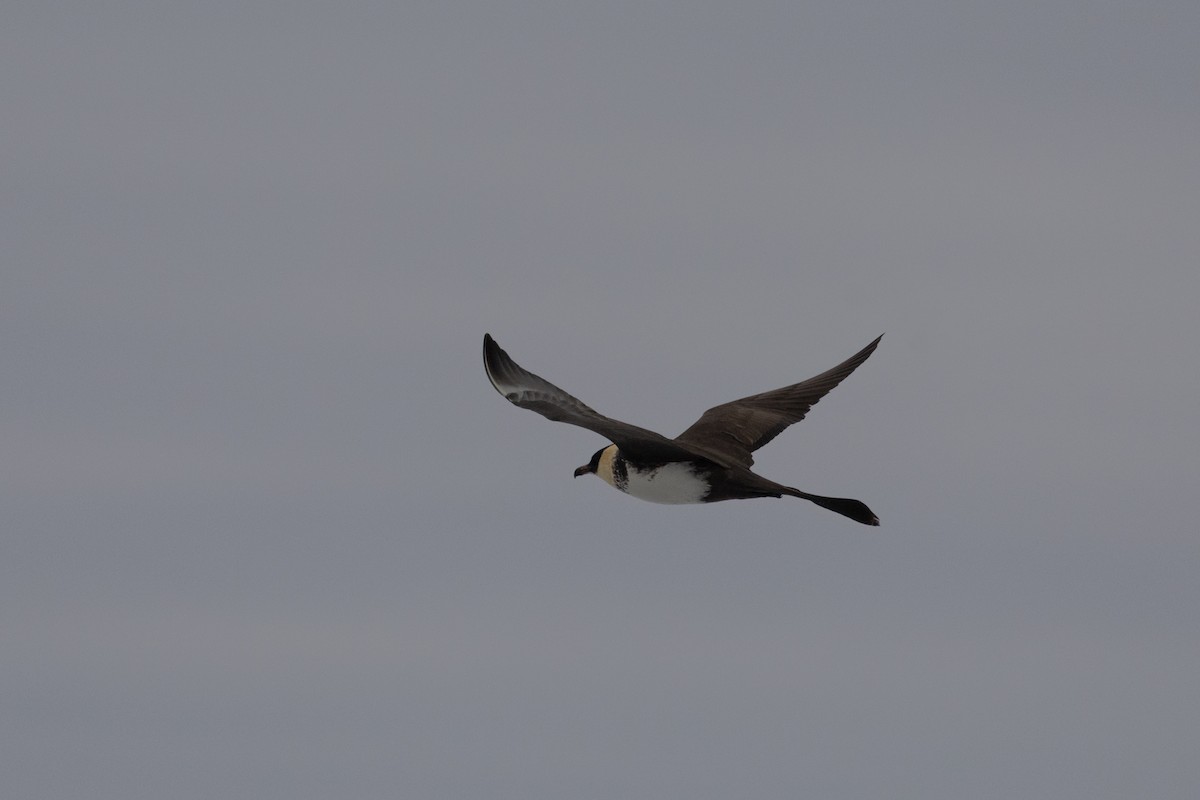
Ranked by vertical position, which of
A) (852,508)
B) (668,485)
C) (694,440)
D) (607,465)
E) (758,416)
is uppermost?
(758,416)

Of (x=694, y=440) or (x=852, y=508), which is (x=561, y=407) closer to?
(x=694, y=440)

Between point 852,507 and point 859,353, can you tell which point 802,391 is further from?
point 852,507

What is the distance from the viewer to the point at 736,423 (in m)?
22.4

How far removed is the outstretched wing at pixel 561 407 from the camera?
19594 millimetres

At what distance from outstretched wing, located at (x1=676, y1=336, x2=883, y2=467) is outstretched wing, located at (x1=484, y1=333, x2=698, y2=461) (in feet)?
4.31

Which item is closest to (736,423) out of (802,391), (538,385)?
(802,391)

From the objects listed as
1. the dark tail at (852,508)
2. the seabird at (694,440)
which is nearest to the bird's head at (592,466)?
the seabird at (694,440)

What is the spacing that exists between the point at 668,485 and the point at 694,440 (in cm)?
125

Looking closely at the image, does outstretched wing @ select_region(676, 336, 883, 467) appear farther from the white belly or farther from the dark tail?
the dark tail

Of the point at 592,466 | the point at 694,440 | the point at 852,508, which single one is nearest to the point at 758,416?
the point at 694,440

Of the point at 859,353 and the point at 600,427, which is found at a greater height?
the point at 859,353

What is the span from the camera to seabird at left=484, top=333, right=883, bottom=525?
64.3ft

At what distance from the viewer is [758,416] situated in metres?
22.5

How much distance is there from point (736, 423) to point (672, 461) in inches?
94.0
